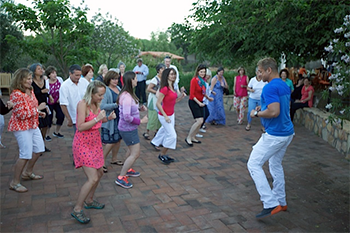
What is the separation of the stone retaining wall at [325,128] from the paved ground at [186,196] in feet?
0.96

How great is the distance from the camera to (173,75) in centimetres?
568

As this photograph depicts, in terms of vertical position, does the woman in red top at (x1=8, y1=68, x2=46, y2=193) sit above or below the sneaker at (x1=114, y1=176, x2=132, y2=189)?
above

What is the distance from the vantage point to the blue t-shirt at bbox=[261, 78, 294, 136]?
3662mm

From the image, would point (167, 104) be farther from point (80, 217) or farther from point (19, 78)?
point (80, 217)

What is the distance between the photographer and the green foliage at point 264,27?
7.49m

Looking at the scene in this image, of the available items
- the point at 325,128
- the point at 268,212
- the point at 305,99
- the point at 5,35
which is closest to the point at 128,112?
the point at 268,212

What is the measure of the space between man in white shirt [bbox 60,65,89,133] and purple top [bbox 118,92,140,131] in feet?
4.00

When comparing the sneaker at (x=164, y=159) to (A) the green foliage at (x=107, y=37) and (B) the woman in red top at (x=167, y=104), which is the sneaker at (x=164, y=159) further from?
(A) the green foliage at (x=107, y=37)

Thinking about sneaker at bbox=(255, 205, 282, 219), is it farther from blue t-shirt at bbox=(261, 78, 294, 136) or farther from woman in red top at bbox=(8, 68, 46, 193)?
woman in red top at bbox=(8, 68, 46, 193)

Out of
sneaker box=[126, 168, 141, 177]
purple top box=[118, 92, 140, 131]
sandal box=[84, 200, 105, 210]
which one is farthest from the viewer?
sneaker box=[126, 168, 141, 177]

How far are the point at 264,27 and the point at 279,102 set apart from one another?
5.09 meters

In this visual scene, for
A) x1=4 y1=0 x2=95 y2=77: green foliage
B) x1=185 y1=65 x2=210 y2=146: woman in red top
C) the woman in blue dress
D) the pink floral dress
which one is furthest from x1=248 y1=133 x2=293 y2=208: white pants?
x1=4 y1=0 x2=95 y2=77: green foliage

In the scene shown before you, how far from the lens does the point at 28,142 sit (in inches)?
176

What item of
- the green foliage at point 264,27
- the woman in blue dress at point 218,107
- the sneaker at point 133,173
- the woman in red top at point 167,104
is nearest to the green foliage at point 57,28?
the green foliage at point 264,27
